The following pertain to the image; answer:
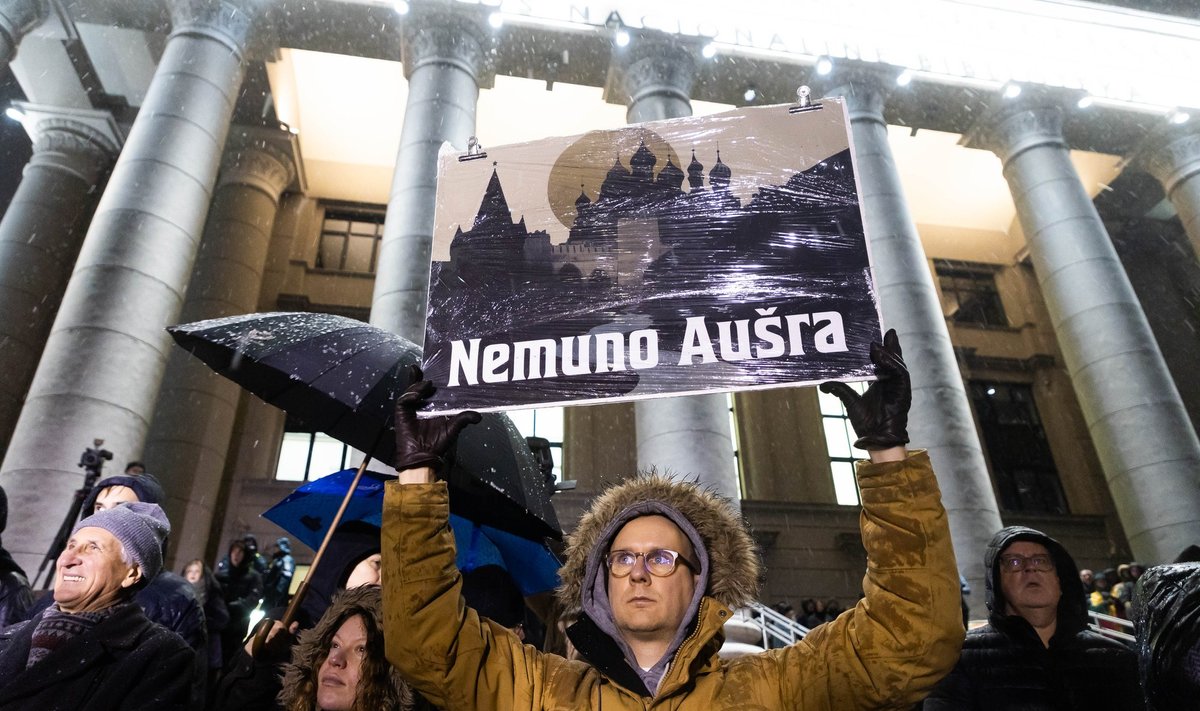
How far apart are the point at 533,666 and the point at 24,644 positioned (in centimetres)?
195

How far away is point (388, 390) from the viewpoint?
3064 mm

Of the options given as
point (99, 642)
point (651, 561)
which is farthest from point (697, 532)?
point (99, 642)

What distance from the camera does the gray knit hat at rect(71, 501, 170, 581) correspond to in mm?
2768

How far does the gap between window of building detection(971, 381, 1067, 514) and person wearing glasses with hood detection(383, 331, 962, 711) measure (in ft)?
70.7

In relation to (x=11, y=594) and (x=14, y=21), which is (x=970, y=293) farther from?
(x=11, y=594)

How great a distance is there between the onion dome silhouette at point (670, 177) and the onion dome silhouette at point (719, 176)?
5.4 inches

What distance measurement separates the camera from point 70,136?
17641 millimetres

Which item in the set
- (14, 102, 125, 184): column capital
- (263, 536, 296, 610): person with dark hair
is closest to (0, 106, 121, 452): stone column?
(14, 102, 125, 184): column capital

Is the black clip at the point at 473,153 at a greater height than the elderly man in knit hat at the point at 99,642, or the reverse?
the black clip at the point at 473,153

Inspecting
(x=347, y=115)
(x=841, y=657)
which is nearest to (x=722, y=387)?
(x=841, y=657)

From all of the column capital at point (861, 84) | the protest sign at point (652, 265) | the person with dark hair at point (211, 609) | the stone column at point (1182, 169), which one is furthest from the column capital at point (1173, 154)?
the person with dark hair at point (211, 609)

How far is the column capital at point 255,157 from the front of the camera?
18.7 metres

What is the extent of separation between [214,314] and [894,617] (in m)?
17.9

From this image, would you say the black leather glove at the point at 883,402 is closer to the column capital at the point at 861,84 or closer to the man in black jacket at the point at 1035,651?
the man in black jacket at the point at 1035,651
